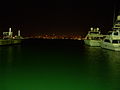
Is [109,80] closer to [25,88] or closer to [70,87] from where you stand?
[70,87]

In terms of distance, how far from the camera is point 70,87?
43.1 feet

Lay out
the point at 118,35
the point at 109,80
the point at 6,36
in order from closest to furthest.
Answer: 1. the point at 109,80
2. the point at 118,35
3. the point at 6,36

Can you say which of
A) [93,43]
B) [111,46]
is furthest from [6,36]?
[111,46]

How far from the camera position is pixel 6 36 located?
75688mm

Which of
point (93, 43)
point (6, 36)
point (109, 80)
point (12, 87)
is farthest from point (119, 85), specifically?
point (6, 36)

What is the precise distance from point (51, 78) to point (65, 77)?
3.89 feet

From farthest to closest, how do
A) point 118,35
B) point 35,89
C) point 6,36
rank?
point 6,36 → point 118,35 → point 35,89

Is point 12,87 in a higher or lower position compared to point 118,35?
lower

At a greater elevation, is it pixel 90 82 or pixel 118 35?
pixel 118 35

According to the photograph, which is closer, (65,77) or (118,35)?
(65,77)

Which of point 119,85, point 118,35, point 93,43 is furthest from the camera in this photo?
point 93,43

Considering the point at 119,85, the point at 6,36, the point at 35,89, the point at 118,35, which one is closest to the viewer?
the point at 35,89

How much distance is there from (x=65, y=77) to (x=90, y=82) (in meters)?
2.23

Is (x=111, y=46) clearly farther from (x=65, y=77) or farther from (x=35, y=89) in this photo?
(x=35, y=89)
